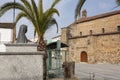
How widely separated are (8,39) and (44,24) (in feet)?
83.0

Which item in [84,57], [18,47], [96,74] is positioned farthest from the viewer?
[84,57]

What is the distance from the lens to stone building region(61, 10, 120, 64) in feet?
139

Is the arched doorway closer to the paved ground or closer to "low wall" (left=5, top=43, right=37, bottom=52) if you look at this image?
the paved ground

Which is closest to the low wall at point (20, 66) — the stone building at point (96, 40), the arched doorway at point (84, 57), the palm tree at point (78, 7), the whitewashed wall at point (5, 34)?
the palm tree at point (78, 7)

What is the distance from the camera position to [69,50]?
171 ft

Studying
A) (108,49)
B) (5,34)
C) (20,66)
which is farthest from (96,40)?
(20,66)

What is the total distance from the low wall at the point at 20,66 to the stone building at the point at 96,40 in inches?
1181

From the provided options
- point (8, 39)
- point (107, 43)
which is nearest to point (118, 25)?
point (107, 43)

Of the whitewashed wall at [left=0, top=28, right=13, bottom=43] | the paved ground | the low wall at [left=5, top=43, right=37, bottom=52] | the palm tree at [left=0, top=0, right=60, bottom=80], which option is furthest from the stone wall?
the low wall at [left=5, top=43, right=37, bottom=52]

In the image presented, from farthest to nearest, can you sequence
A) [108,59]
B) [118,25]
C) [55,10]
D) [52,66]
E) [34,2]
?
[118,25]
[108,59]
[52,66]
[55,10]
[34,2]

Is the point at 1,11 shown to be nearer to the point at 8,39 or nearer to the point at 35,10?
the point at 35,10

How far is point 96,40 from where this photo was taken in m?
44.8

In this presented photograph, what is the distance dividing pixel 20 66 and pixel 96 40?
33561 millimetres

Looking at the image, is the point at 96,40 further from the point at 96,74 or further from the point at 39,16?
the point at 39,16
